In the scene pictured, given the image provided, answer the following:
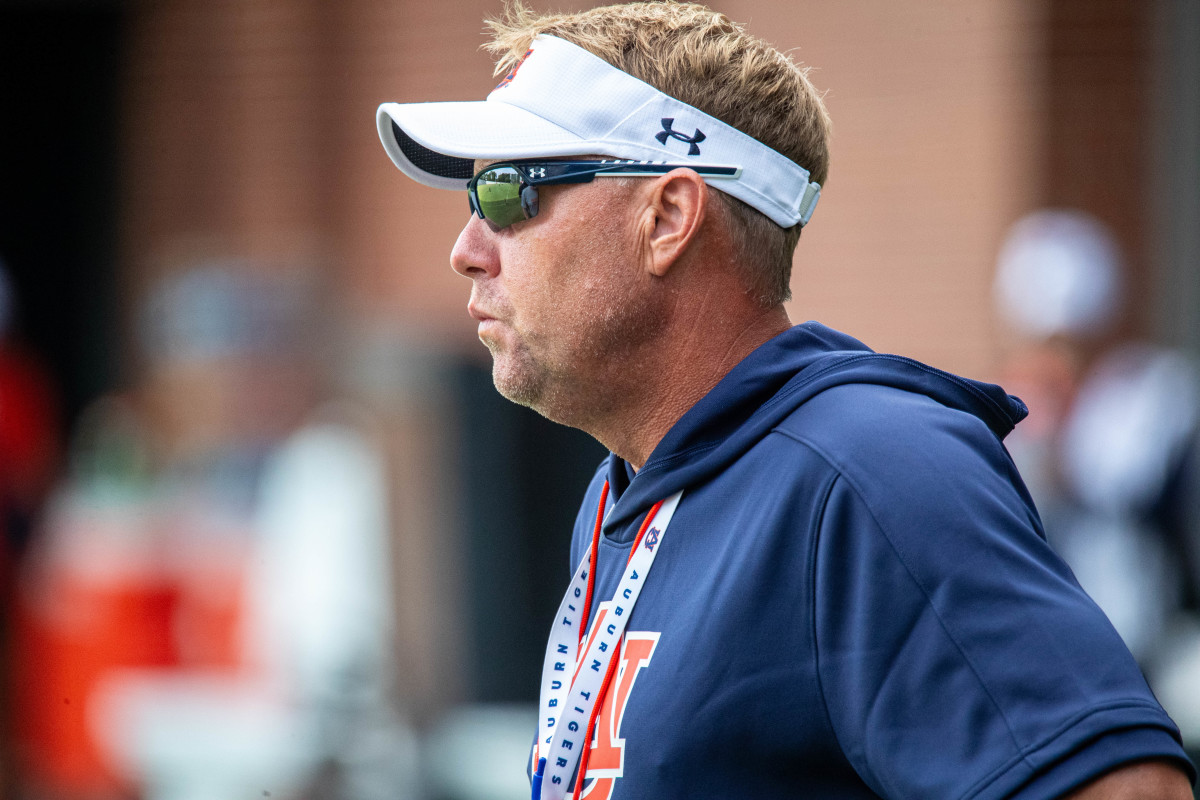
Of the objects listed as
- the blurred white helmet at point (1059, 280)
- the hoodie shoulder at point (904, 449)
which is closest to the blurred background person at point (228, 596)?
the blurred white helmet at point (1059, 280)

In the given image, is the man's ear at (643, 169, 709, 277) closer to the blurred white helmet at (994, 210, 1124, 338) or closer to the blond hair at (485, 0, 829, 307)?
the blond hair at (485, 0, 829, 307)

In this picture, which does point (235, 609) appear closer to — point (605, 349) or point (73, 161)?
point (605, 349)

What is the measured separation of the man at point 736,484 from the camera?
159 cm

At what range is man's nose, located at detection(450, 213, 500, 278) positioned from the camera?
2.32 m

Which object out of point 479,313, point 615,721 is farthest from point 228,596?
point 615,721

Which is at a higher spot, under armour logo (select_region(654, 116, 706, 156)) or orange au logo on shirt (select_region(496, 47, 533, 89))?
orange au logo on shirt (select_region(496, 47, 533, 89))

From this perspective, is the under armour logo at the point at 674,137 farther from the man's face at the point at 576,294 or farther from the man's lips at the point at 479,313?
the man's lips at the point at 479,313

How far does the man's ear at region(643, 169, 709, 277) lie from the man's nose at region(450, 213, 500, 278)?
0.93 ft

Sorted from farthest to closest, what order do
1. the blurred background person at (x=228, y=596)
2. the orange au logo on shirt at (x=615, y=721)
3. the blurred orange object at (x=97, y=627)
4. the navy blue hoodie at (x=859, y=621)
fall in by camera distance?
the blurred orange object at (x=97, y=627)
the blurred background person at (x=228, y=596)
the orange au logo on shirt at (x=615, y=721)
the navy blue hoodie at (x=859, y=621)

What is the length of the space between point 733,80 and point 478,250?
52 cm

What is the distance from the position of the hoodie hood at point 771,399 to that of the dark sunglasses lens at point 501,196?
0.47m

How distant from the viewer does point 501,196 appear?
7.48 feet

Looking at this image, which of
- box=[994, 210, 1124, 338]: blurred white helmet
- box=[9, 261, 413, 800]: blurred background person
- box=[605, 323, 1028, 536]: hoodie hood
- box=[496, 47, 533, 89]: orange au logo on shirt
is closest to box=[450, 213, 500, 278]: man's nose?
box=[496, 47, 533, 89]: orange au logo on shirt

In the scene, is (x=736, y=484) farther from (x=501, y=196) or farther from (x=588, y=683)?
(x=501, y=196)
